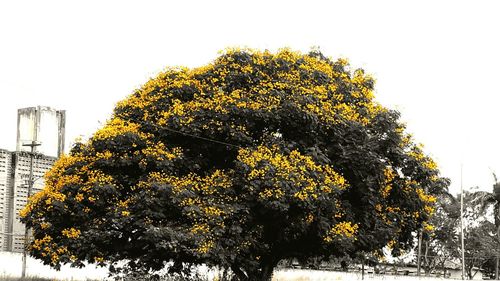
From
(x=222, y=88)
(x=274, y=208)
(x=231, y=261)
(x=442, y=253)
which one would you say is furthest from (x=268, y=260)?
(x=442, y=253)

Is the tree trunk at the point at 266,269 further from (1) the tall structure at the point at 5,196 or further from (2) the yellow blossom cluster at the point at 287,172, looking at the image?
(1) the tall structure at the point at 5,196

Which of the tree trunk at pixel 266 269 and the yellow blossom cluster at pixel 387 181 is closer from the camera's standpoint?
the yellow blossom cluster at pixel 387 181

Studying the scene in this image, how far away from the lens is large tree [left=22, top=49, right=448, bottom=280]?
760 inches

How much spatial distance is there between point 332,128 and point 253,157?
3213 millimetres

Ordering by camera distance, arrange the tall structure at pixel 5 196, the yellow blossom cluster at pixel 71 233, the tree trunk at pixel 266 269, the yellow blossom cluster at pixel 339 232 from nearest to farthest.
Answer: the yellow blossom cluster at pixel 71 233
the yellow blossom cluster at pixel 339 232
the tree trunk at pixel 266 269
the tall structure at pixel 5 196

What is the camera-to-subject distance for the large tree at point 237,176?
19.3m

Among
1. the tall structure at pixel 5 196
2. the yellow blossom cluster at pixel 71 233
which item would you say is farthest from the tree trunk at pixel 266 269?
the tall structure at pixel 5 196

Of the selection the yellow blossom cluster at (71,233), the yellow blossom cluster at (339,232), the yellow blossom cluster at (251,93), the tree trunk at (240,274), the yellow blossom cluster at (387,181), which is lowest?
the tree trunk at (240,274)

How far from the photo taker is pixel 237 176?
2020cm

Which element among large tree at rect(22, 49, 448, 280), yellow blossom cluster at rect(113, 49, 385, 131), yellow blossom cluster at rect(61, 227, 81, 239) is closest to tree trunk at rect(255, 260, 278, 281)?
large tree at rect(22, 49, 448, 280)

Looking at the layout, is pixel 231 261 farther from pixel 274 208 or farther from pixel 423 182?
pixel 423 182

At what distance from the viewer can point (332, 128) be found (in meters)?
21.4

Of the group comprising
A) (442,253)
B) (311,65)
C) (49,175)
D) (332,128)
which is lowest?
(442,253)

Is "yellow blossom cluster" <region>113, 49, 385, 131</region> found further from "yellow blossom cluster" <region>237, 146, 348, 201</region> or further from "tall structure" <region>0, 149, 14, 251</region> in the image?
"tall structure" <region>0, 149, 14, 251</region>
